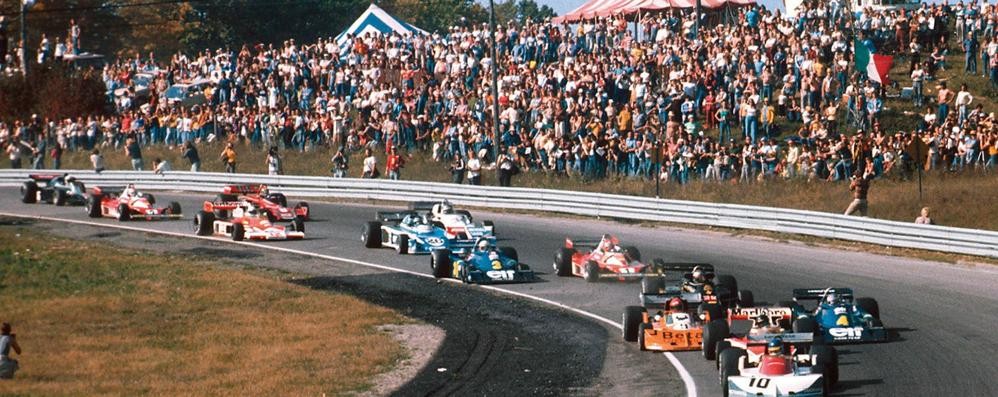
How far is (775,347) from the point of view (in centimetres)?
2002

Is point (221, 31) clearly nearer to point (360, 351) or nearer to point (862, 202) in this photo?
point (862, 202)

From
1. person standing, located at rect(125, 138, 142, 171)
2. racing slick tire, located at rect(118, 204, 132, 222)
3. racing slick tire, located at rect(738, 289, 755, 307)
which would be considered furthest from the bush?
Result: racing slick tire, located at rect(738, 289, 755, 307)

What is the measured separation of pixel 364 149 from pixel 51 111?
20.6m

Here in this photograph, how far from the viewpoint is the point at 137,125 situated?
189 feet

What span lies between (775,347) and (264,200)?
76.1ft

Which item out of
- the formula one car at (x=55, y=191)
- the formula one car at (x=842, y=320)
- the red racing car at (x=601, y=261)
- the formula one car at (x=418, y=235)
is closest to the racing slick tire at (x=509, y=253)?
the red racing car at (x=601, y=261)

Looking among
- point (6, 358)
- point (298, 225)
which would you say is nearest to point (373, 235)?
point (298, 225)

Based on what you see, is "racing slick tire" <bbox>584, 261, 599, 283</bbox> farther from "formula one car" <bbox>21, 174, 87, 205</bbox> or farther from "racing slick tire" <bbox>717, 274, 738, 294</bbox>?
"formula one car" <bbox>21, 174, 87, 205</bbox>

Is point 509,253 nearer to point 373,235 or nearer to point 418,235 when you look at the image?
point 418,235

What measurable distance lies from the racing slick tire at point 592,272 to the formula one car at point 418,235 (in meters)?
3.61

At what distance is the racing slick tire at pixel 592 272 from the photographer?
100.0 ft

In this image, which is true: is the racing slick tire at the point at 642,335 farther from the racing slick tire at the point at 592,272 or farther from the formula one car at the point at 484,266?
the formula one car at the point at 484,266

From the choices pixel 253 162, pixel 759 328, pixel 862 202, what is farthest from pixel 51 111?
pixel 759 328

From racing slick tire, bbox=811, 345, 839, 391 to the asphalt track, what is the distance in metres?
0.20
